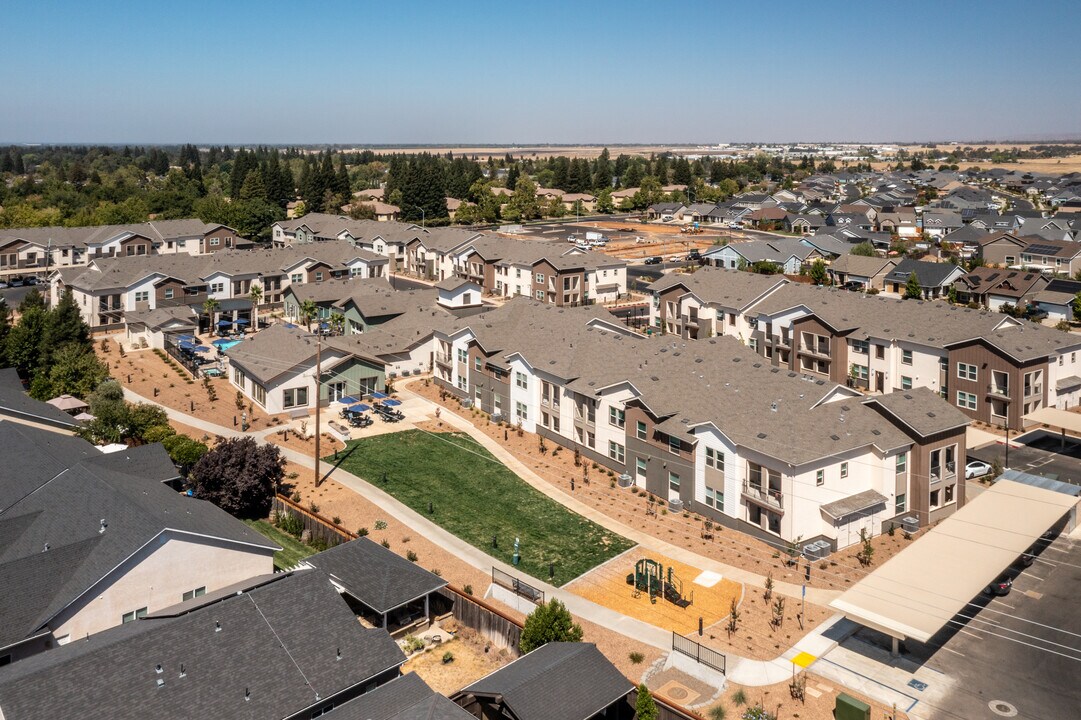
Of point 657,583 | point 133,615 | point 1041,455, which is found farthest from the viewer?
point 1041,455

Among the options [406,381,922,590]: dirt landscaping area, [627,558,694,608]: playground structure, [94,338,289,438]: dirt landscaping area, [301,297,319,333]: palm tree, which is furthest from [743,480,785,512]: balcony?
[301,297,319,333]: palm tree

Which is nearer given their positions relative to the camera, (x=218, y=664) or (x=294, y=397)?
(x=218, y=664)

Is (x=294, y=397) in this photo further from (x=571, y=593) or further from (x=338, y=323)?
(x=571, y=593)

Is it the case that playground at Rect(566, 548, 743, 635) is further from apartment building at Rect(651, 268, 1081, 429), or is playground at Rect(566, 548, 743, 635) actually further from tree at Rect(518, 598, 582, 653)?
apartment building at Rect(651, 268, 1081, 429)

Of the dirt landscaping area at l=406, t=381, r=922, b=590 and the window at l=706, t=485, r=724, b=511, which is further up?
the window at l=706, t=485, r=724, b=511

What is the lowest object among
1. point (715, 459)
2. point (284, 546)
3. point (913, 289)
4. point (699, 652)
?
point (699, 652)

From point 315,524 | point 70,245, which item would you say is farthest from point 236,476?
point 70,245

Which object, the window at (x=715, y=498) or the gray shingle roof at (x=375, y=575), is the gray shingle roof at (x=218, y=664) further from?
the window at (x=715, y=498)

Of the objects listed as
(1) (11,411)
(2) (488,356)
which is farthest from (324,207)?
(1) (11,411)
